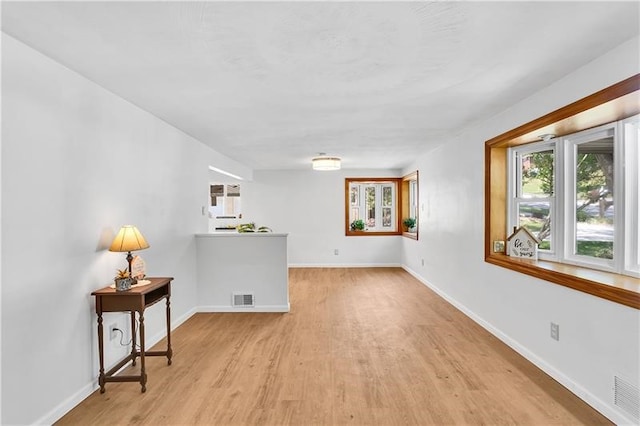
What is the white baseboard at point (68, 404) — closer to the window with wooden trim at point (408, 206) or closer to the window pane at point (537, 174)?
the window pane at point (537, 174)

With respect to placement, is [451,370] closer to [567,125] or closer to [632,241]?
[632,241]

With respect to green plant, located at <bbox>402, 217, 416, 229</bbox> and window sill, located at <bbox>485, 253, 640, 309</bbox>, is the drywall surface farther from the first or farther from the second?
green plant, located at <bbox>402, 217, 416, 229</bbox>

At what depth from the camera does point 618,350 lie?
2.15 metres

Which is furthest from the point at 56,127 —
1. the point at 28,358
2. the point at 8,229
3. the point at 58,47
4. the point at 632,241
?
the point at 632,241

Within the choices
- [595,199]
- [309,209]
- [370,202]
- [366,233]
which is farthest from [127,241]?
[370,202]

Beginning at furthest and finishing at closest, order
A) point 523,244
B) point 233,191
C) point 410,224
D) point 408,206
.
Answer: point 233,191 < point 408,206 < point 410,224 < point 523,244

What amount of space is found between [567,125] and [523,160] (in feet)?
2.93

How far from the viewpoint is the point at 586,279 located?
243 cm

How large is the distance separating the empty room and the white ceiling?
2 cm

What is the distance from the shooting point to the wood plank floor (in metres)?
2.25

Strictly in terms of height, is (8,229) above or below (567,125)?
below

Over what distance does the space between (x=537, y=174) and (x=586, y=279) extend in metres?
1.39

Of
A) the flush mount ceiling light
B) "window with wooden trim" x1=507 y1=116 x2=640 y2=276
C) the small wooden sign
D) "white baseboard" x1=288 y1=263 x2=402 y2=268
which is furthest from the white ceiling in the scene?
"white baseboard" x1=288 y1=263 x2=402 y2=268

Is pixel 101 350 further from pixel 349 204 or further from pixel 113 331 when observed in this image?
pixel 349 204
